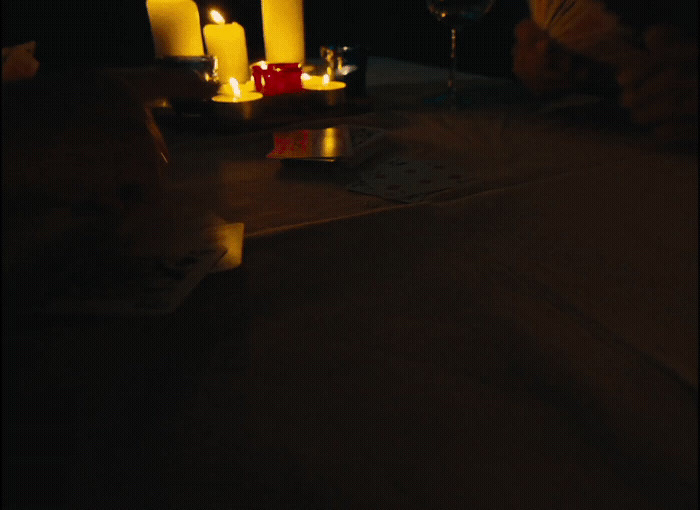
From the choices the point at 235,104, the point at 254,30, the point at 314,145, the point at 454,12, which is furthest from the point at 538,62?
the point at 254,30

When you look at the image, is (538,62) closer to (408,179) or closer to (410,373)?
(408,179)

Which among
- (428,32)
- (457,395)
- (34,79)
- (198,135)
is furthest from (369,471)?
(428,32)

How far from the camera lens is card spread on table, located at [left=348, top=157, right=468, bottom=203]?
2.08 ft

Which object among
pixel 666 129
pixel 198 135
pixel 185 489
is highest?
pixel 666 129

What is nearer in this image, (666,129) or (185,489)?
(666,129)

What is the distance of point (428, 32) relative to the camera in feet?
6.93

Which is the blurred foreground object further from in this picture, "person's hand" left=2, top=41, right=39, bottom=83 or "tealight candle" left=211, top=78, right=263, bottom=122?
"tealight candle" left=211, top=78, right=263, bottom=122

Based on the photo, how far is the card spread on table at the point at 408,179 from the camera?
24.9 inches

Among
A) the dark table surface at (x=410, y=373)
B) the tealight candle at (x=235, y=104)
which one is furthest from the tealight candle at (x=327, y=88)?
the dark table surface at (x=410, y=373)

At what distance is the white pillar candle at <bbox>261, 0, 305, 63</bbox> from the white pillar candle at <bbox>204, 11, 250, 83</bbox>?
93 mm

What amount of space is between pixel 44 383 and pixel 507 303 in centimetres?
32

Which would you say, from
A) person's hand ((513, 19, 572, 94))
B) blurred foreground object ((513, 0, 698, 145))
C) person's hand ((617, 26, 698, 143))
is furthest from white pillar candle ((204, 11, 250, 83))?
person's hand ((617, 26, 698, 143))

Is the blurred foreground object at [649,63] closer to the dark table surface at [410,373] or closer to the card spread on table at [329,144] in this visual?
the dark table surface at [410,373]

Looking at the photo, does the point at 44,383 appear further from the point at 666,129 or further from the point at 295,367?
the point at 666,129
